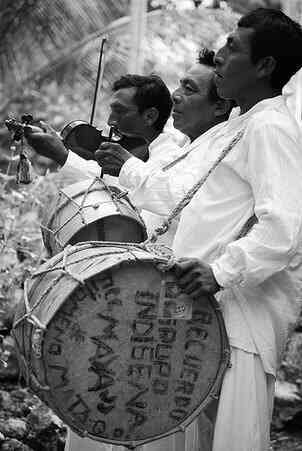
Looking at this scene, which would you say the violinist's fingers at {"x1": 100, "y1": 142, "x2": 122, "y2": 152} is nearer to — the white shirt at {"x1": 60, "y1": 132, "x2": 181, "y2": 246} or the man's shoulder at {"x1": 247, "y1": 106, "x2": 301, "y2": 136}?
the white shirt at {"x1": 60, "y1": 132, "x2": 181, "y2": 246}

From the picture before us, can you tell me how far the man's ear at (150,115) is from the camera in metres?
4.50

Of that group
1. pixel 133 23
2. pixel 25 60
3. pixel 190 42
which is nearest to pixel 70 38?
pixel 25 60

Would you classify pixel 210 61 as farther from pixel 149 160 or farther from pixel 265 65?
pixel 265 65

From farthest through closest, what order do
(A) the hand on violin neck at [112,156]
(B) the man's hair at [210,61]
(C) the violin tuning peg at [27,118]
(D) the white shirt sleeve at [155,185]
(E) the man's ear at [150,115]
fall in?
1. (E) the man's ear at [150,115]
2. (B) the man's hair at [210,61]
3. (C) the violin tuning peg at [27,118]
4. (A) the hand on violin neck at [112,156]
5. (D) the white shirt sleeve at [155,185]

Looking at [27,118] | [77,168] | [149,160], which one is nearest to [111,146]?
[27,118]

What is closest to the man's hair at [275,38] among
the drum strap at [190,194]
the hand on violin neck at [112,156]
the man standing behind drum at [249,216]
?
the man standing behind drum at [249,216]

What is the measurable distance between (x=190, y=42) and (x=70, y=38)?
201 centimetres

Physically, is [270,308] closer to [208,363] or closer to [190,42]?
[208,363]

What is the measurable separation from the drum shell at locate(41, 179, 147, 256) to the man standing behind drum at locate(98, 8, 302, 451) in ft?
0.82

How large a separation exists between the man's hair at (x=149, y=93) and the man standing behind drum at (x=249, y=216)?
46.0 inches

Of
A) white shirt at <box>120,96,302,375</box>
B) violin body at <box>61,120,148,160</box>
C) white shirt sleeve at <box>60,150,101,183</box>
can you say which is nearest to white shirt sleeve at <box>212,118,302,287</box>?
white shirt at <box>120,96,302,375</box>

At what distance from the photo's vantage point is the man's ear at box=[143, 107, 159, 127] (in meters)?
4.50

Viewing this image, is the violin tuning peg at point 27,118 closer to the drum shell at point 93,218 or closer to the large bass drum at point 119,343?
the drum shell at point 93,218

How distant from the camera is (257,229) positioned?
290 centimetres
